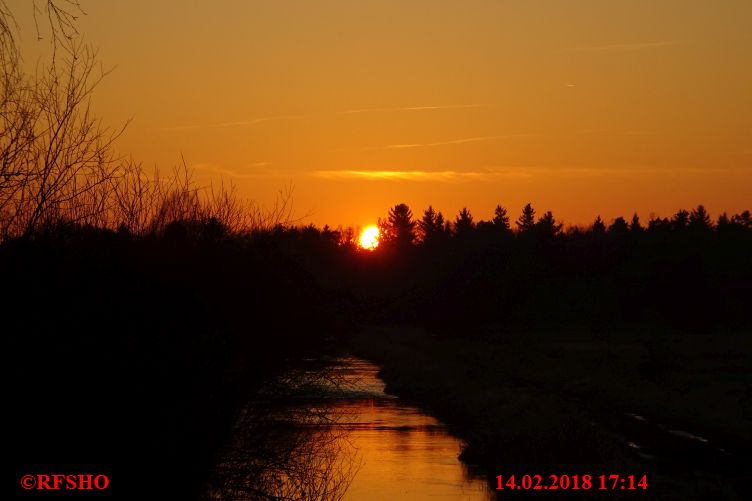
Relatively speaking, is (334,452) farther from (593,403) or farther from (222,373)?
(593,403)

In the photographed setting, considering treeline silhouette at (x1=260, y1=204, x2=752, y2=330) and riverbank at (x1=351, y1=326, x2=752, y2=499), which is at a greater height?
treeline silhouette at (x1=260, y1=204, x2=752, y2=330)

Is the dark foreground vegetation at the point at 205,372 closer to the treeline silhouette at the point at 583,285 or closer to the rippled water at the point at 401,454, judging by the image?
the rippled water at the point at 401,454

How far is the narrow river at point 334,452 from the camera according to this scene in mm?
15750

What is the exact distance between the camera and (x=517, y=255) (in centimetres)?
8981

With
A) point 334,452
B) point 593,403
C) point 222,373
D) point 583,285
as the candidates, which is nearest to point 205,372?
point 222,373

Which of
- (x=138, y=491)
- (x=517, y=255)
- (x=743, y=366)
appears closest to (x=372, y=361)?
(x=743, y=366)

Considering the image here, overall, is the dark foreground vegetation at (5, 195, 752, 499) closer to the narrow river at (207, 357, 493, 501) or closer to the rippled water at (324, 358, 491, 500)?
the narrow river at (207, 357, 493, 501)

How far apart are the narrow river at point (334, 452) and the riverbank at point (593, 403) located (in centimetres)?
110

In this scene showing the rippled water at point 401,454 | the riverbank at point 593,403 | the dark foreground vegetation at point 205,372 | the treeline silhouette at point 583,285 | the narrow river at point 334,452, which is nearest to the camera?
the dark foreground vegetation at point 205,372

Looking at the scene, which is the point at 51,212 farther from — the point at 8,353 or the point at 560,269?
the point at 560,269

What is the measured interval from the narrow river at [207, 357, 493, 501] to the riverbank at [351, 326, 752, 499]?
110 centimetres

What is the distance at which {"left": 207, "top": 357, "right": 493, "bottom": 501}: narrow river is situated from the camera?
620 inches

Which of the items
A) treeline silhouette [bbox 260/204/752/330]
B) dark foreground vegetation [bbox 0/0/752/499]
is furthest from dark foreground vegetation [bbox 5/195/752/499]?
treeline silhouette [bbox 260/204/752/330]

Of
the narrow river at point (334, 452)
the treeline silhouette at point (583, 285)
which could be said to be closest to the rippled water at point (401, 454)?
the narrow river at point (334, 452)
